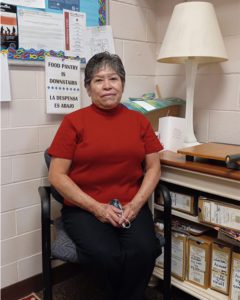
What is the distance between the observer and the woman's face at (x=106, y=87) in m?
1.56

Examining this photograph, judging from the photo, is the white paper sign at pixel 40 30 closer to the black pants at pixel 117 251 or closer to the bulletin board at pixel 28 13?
the bulletin board at pixel 28 13

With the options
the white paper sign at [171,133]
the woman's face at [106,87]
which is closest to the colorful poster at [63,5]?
the woman's face at [106,87]

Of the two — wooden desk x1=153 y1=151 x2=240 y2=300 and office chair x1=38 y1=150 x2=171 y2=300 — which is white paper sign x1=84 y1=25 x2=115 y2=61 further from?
office chair x1=38 y1=150 x2=171 y2=300

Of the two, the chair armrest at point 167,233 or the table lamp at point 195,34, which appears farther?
the table lamp at point 195,34

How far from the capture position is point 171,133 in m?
1.87

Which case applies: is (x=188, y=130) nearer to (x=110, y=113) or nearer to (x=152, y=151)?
(x=152, y=151)

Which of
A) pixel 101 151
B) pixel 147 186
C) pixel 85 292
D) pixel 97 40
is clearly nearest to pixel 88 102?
pixel 97 40

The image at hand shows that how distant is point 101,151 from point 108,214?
0.28 m

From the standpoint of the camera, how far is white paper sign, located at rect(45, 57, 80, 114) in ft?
5.91

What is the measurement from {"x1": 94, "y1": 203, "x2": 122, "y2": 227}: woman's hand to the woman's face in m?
0.47

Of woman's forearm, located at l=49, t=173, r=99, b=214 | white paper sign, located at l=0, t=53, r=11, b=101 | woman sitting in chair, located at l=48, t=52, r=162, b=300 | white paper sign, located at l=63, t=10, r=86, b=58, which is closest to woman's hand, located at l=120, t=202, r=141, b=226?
woman sitting in chair, located at l=48, t=52, r=162, b=300

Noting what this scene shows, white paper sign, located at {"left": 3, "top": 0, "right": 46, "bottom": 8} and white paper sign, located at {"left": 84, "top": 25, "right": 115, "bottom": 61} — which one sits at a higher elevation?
white paper sign, located at {"left": 3, "top": 0, "right": 46, "bottom": 8}

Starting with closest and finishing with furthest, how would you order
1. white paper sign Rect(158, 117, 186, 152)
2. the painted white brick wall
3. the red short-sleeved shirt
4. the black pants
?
the black pants, the red short-sleeved shirt, the painted white brick wall, white paper sign Rect(158, 117, 186, 152)

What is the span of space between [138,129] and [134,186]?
0.27 m
